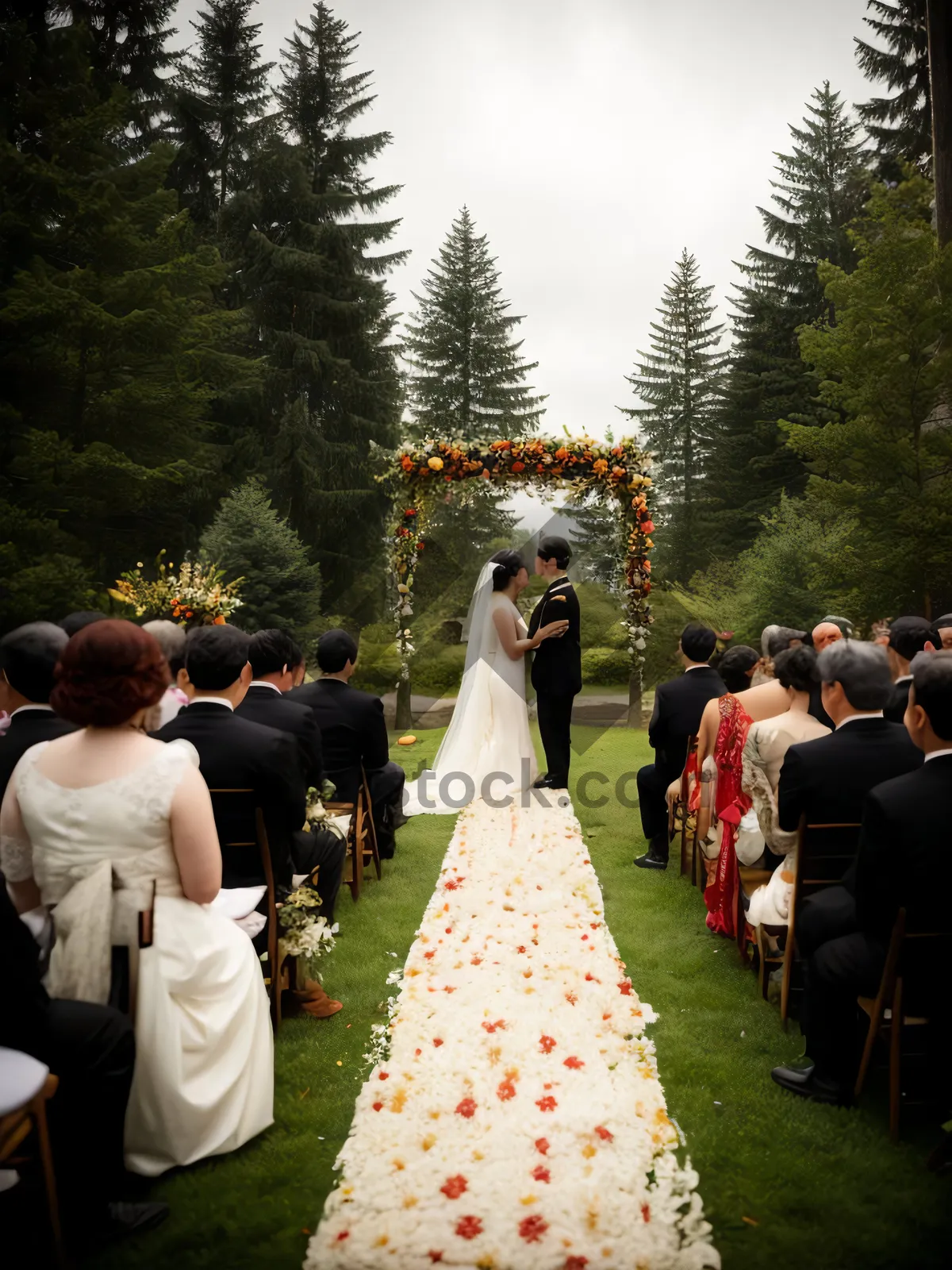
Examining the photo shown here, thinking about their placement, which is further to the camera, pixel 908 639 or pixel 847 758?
pixel 908 639

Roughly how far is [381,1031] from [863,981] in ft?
7.20

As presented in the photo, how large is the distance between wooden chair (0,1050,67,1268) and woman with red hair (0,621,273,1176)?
0.30 metres

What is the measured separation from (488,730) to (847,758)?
5.76 meters

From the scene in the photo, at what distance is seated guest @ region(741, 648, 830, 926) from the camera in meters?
4.05

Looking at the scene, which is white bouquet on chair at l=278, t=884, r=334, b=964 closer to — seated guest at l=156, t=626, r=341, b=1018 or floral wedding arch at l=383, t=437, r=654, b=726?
seated guest at l=156, t=626, r=341, b=1018

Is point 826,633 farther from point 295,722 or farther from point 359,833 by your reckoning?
point 295,722

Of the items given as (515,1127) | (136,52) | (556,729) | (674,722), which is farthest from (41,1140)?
(136,52)

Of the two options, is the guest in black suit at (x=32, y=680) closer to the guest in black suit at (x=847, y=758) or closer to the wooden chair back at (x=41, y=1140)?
the wooden chair back at (x=41, y=1140)

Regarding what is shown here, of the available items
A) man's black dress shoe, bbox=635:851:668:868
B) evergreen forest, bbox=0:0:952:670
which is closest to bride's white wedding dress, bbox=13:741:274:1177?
man's black dress shoe, bbox=635:851:668:868

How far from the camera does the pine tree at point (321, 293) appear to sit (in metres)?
24.5

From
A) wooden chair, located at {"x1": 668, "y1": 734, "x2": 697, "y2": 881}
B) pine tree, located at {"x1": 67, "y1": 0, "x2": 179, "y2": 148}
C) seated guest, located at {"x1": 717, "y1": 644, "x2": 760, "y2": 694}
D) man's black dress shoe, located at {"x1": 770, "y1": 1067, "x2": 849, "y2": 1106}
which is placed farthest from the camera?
pine tree, located at {"x1": 67, "y1": 0, "x2": 179, "y2": 148}

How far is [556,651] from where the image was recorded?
859cm

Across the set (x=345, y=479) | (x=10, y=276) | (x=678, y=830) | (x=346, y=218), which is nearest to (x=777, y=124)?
(x=346, y=218)

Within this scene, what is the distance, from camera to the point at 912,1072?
10.5 feet
